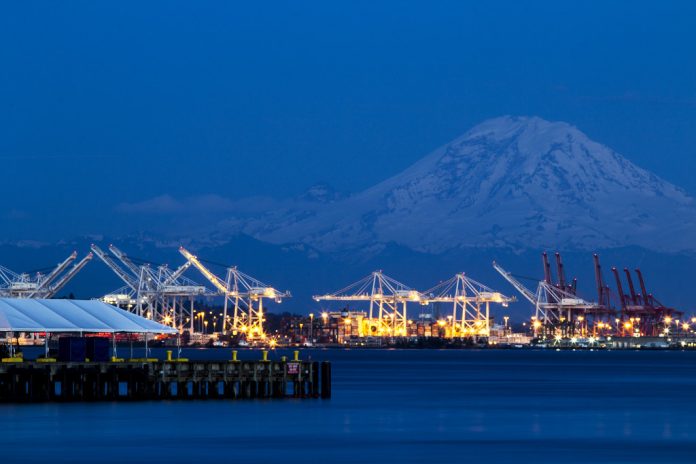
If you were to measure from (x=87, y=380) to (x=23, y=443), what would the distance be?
17.5 meters

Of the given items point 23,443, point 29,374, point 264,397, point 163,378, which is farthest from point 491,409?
point 23,443

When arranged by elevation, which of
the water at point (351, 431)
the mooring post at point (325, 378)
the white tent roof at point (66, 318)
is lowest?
the water at point (351, 431)

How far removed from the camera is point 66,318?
237ft

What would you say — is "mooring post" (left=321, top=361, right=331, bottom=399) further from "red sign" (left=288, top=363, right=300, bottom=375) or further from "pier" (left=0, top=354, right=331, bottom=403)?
"red sign" (left=288, top=363, right=300, bottom=375)

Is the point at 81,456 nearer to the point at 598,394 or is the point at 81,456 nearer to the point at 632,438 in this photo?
the point at 632,438

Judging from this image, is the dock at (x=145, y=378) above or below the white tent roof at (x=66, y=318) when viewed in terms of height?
below

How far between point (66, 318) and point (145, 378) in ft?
18.6

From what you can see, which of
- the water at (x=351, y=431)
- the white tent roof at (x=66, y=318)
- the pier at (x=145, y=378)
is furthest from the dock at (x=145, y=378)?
the white tent roof at (x=66, y=318)

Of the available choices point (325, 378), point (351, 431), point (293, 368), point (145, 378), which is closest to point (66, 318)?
point (145, 378)

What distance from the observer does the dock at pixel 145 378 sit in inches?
2653

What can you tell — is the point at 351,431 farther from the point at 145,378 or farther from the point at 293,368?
the point at 145,378

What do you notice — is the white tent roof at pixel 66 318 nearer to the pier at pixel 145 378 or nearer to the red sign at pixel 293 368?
the pier at pixel 145 378

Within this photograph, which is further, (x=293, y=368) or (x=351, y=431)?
(x=293, y=368)

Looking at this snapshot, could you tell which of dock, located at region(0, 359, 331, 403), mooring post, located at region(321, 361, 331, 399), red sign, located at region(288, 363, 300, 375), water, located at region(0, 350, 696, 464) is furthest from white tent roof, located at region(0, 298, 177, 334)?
mooring post, located at region(321, 361, 331, 399)
